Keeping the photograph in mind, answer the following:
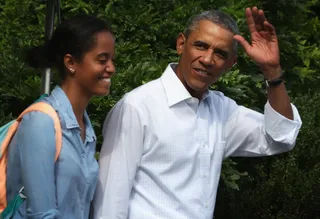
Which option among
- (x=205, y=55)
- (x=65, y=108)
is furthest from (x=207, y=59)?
(x=65, y=108)

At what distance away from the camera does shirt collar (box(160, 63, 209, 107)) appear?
3600 mm

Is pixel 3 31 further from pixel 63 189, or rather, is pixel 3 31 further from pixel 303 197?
pixel 63 189

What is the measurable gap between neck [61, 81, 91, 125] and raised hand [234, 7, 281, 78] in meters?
0.78

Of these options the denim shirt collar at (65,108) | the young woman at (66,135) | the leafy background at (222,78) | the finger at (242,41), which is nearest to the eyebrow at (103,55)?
the young woman at (66,135)

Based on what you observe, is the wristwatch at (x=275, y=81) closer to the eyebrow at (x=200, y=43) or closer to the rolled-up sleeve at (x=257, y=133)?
the rolled-up sleeve at (x=257, y=133)

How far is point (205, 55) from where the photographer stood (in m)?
3.60

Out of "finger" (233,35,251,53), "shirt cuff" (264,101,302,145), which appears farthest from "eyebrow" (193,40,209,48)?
"shirt cuff" (264,101,302,145)

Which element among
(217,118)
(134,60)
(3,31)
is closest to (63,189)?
(217,118)

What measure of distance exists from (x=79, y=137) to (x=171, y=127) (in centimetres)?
48

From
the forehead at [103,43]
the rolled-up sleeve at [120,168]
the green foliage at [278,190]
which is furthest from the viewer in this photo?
the green foliage at [278,190]

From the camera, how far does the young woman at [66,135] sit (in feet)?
9.95

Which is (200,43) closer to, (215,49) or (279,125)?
(215,49)

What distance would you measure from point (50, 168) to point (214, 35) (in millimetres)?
1031

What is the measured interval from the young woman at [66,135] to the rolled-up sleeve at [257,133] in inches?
31.3
